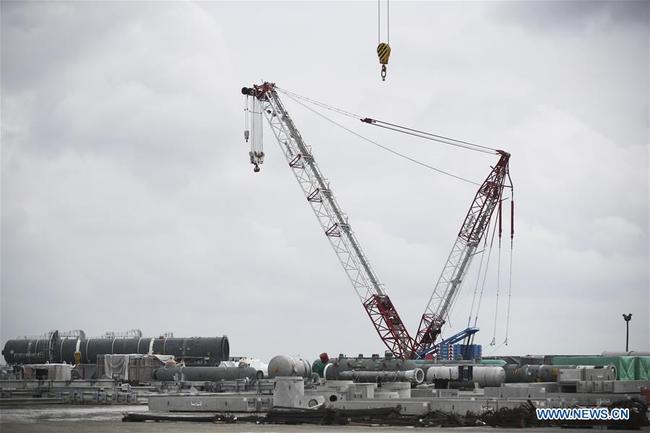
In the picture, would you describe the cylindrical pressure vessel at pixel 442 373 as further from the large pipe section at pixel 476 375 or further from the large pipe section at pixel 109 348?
the large pipe section at pixel 109 348

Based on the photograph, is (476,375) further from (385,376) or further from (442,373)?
(385,376)

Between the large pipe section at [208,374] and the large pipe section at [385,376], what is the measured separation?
13416mm

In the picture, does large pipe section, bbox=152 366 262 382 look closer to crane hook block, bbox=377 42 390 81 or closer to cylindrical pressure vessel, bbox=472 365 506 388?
cylindrical pressure vessel, bbox=472 365 506 388

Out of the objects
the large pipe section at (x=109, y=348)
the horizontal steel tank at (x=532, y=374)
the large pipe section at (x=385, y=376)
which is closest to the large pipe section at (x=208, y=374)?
the large pipe section at (x=385, y=376)

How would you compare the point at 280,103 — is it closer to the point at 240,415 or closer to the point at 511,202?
the point at 511,202

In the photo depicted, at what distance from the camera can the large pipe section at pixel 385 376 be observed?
81625mm

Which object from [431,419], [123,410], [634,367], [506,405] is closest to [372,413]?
[431,419]

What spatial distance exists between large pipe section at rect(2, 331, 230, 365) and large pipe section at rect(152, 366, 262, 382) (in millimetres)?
17800

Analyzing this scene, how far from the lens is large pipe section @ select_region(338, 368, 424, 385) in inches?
3214

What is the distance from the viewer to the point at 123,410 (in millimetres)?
65312

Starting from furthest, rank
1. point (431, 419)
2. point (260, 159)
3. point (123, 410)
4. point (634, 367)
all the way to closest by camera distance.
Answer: point (260, 159)
point (634, 367)
point (123, 410)
point (431, 419)

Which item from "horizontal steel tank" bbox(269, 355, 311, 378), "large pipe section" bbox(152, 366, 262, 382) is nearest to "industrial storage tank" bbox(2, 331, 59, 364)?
"large pipe section" bbox(152, 366, 262, 382)

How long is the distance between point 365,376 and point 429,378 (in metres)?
6.48

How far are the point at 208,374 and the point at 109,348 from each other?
3109 cm
